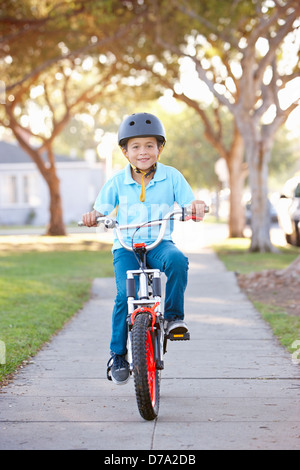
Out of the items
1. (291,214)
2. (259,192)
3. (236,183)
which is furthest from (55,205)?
(259,192)

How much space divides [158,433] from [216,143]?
70.1 ft

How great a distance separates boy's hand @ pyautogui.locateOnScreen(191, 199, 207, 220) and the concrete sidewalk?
1.31 m

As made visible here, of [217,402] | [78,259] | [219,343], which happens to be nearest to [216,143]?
[78,259]

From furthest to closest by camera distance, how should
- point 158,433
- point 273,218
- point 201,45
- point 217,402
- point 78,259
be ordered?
1. point 273,218
2. point 201,45
3. point 78,259
4. point 217,402
5. point 158,433

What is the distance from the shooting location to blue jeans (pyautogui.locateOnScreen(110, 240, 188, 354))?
5137 millimetres

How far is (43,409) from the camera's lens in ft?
17.5

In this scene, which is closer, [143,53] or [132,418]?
[132,418]

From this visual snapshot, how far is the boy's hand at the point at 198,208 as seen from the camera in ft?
16.9

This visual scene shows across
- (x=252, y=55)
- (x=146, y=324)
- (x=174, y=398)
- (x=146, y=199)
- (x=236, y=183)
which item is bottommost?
(x=174, y=398)

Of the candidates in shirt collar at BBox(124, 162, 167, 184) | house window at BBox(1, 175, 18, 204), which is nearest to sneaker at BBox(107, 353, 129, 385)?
shirt collar at BBox(124, 162, 167, 184)

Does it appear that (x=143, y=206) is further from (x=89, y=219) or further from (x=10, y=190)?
(x=10, y=190)

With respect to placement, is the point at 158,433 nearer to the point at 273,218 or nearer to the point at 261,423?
the point at 261,423

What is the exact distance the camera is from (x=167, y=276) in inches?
205

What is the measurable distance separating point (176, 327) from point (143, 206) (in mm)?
858
